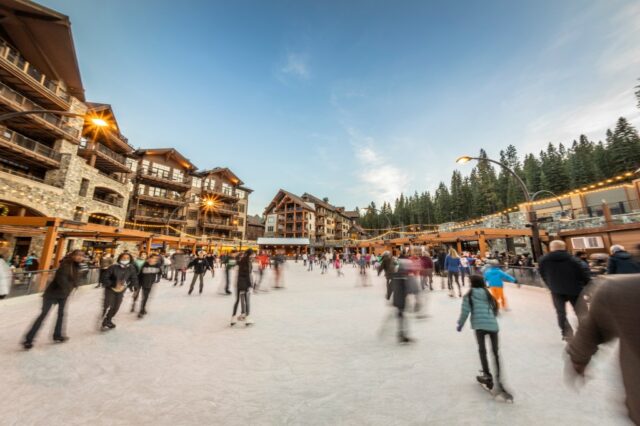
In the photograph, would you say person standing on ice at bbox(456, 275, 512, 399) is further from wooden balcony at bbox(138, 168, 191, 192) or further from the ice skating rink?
wooden balcony at bbox(138, 168, 191, 192)

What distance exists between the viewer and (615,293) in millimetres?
1379

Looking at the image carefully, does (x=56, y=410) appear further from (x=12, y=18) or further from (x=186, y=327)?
(x=12, y=18)

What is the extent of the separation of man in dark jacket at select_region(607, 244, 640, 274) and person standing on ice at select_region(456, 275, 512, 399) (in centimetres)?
390

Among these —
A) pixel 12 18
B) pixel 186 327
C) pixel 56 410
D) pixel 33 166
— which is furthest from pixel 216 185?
pixel 56 410

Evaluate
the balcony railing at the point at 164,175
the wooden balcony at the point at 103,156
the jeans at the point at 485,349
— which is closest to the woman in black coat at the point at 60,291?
the jeans at the point at 485,349

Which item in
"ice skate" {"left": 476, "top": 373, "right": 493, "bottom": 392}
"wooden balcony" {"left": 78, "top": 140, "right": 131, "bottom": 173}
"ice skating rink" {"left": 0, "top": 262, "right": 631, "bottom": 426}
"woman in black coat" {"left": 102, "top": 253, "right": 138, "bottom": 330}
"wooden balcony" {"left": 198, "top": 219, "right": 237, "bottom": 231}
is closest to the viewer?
"ice skating rink" {"left": 0, "top": 262, "right": 631, "bottom": 426}

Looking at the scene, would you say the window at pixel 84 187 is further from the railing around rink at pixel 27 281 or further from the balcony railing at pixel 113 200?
the railing around rink at pixel 27 281

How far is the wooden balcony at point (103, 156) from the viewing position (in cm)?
2502

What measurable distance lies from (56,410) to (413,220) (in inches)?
3505

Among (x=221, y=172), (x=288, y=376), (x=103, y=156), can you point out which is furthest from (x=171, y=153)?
(x=288, y=376)

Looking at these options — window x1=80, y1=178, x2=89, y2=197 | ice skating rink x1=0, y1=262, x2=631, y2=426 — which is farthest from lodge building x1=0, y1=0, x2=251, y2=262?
ice skating rink x1=0, y1=262, x2=631, y2=426

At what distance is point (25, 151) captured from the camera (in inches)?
730

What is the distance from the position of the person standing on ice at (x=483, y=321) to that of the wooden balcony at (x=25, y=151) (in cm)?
2795

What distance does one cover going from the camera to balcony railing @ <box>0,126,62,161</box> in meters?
17.9
